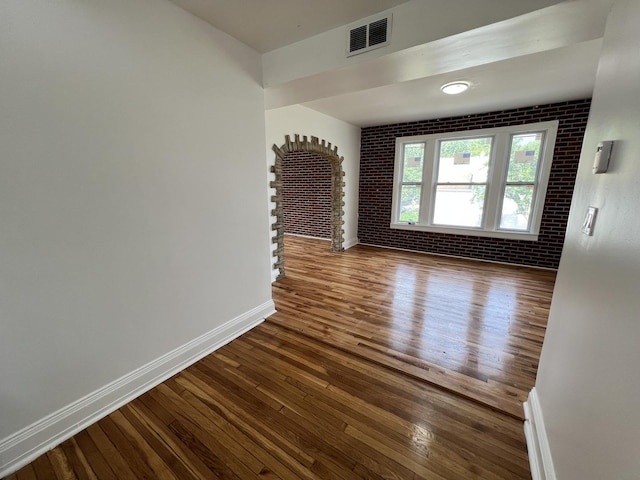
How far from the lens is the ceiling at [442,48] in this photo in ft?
4.38

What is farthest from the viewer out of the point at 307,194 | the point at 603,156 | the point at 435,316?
the point at 307,194

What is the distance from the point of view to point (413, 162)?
4922 millimetres

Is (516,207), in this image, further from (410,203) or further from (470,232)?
(410,203)

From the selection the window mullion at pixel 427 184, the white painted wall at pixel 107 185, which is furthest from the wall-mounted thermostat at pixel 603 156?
the window mullion at pixel 427 184

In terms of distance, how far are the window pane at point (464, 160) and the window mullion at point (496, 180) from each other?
0.36ft

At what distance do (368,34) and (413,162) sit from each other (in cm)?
363

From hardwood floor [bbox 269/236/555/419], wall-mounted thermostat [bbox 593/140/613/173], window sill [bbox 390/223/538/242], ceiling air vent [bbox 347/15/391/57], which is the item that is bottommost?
hardwood floor [bbox 269/236/555/419]

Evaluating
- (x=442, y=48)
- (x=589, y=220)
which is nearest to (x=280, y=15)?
(x=442, y=48)

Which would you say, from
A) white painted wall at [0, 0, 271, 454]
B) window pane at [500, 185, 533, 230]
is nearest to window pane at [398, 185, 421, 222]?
window pane at [500, 185, 533, 230]

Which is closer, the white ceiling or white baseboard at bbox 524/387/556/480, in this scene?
white baseboard at bbox 524/387/556/480

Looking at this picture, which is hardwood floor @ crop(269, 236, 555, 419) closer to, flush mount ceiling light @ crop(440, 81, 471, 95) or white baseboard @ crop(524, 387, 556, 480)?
white baseboard @ crop(524, 387, 556, 480)

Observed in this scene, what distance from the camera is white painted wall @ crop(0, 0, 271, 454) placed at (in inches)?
45.3

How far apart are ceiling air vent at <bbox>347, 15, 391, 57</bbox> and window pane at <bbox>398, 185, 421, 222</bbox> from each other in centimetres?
366

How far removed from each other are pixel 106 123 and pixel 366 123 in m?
4.35
